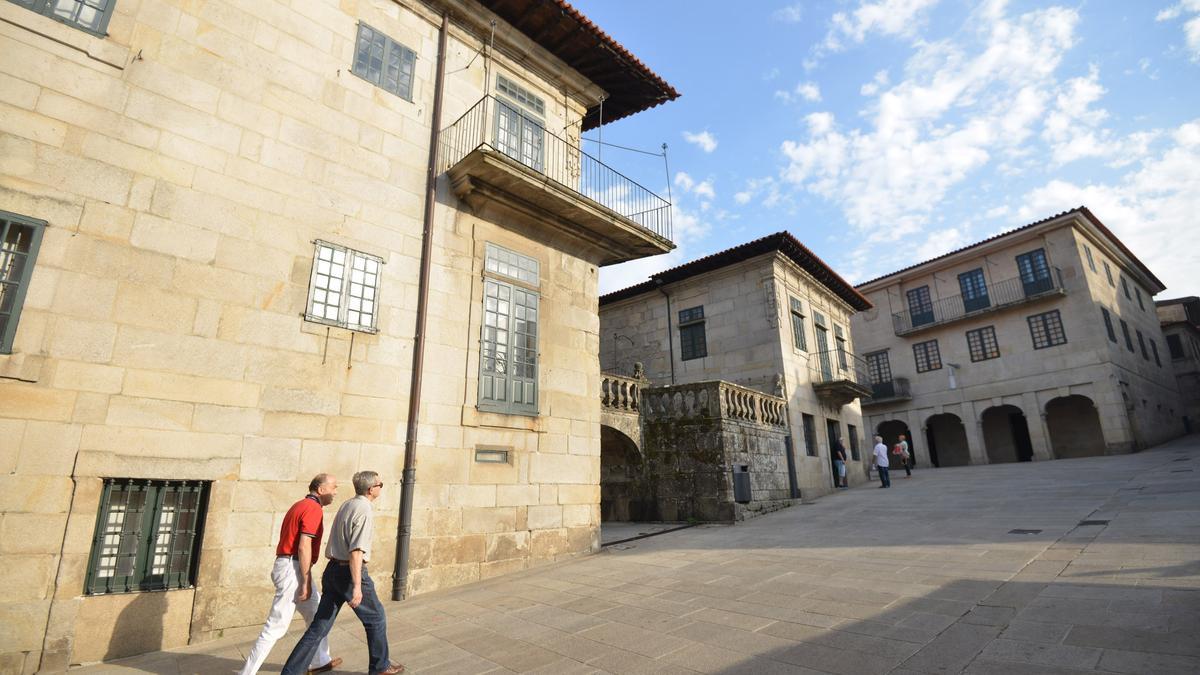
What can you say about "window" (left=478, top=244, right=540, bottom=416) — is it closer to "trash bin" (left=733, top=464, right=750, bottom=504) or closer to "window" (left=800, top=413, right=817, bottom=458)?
"trash bin" (left=733, top=464, right=750, bottom=504)

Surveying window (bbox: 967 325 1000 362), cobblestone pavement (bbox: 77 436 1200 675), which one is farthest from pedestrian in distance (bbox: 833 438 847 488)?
window (bbox: 967 325 1000 362)

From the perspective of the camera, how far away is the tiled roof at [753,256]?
17941mm

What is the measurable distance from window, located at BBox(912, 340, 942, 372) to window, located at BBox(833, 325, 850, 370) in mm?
8606

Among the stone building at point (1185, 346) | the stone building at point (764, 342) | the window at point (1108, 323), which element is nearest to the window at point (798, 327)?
the stone building at point (764, 342)

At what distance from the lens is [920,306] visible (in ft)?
94.2

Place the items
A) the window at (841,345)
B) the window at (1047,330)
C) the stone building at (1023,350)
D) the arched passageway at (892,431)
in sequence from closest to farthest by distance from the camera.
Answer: the window at (841,345), the stone building at (1023,350), the window at (1047,330), the arched passageway at (892,431)

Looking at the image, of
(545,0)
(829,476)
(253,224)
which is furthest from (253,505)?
(829,476)

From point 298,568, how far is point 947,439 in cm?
3279

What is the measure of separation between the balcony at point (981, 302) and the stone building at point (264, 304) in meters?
24.0

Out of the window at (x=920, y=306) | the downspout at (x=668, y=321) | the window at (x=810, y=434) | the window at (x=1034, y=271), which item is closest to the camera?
the window at (x=810, y=434)

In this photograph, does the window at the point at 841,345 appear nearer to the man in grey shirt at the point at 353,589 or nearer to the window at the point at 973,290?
the window at the point at 973,290

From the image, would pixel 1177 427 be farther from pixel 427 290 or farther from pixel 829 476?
pixel 427 290

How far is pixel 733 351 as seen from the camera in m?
18.7

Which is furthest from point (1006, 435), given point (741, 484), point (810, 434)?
point (741, 484)
